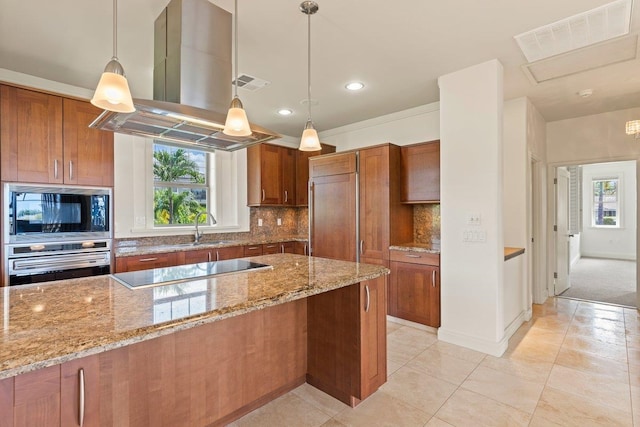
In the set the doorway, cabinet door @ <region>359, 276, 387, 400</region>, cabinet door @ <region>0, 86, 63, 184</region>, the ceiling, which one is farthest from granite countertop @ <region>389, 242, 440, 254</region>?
the doorway

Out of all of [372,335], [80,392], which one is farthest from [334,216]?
[80,392]

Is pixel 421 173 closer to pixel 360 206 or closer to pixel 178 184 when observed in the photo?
pixel 360 206

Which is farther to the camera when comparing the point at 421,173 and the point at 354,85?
the point at 421,173

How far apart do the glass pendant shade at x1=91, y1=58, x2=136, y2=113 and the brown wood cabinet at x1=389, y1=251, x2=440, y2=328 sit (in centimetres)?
293

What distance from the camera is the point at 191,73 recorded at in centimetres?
205

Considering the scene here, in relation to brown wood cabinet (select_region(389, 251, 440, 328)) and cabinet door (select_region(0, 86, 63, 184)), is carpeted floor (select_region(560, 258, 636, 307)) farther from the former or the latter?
cabinet door (select_region(0, 86, 63, 184))

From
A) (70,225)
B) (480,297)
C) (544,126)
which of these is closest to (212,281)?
(70,225)

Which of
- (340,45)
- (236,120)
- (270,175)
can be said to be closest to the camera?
(236,120)

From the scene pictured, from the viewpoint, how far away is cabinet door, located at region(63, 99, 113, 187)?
294cm

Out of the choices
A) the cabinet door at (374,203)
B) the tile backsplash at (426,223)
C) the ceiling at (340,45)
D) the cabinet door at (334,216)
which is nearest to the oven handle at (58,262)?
the ceiling at (340,45)

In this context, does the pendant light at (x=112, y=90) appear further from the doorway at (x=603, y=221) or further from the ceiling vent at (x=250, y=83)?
the doorway at (x=603, y=221)

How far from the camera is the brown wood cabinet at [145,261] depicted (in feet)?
10.5

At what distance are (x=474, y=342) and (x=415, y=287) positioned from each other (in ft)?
2.50

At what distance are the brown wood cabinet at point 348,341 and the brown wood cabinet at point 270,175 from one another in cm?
272
